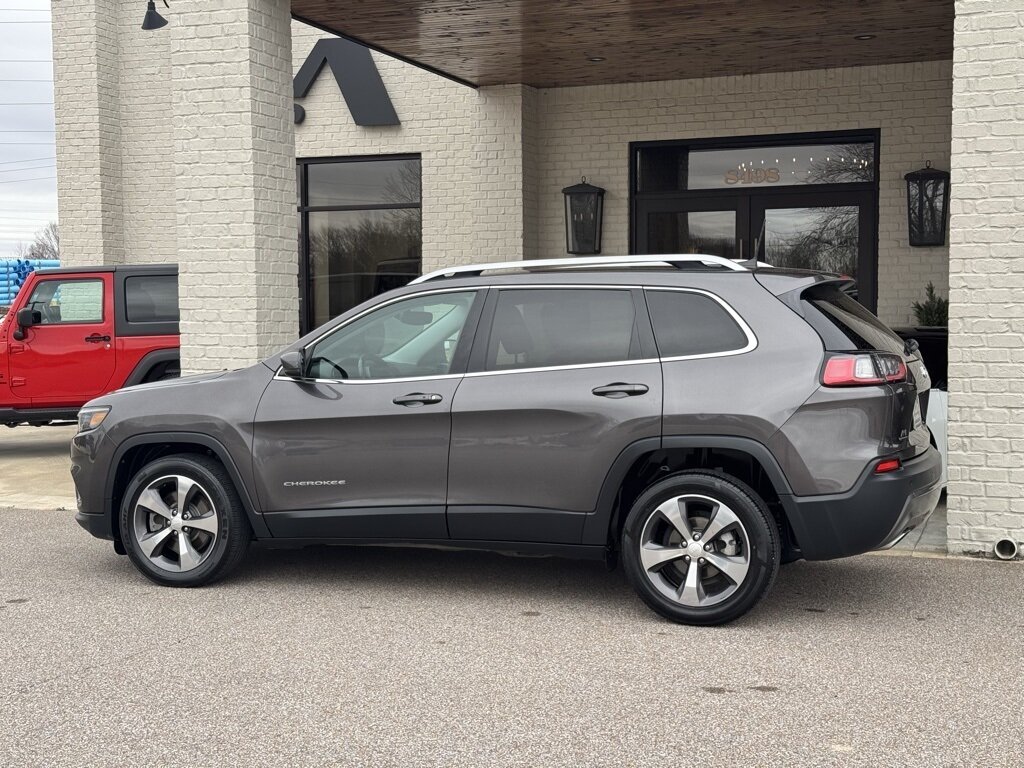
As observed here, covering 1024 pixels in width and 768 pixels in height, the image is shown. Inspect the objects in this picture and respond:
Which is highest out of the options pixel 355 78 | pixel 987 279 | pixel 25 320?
pixel 355 78

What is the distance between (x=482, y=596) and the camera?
6812 mm

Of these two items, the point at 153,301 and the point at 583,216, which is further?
the point at 583,216

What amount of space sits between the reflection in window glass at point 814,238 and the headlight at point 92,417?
27.3ft

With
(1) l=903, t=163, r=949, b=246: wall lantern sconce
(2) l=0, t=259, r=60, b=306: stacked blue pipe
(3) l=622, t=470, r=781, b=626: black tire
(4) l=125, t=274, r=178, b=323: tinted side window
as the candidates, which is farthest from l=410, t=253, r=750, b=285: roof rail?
(2) l=0, t=259, r=60, b=306: stacked blue pipe

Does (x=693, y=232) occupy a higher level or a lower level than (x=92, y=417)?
higher

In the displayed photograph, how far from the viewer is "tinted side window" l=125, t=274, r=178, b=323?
12633 mm

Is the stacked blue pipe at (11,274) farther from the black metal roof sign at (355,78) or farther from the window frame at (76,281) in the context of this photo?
the window frame at (76,281)

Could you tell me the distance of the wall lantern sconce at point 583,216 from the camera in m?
14.2

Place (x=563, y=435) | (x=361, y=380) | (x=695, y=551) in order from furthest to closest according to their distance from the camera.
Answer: (x=361, y=380) → (x=563, y=435) → (x=695, y=551)

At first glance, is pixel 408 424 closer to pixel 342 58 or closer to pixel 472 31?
pixel 472 31

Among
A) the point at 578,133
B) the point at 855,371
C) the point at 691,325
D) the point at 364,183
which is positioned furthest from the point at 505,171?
the point at 855,371

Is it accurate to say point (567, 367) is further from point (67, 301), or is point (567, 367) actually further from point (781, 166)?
point (781, 166)

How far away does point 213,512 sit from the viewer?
6.96m

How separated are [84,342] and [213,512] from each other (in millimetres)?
6332
